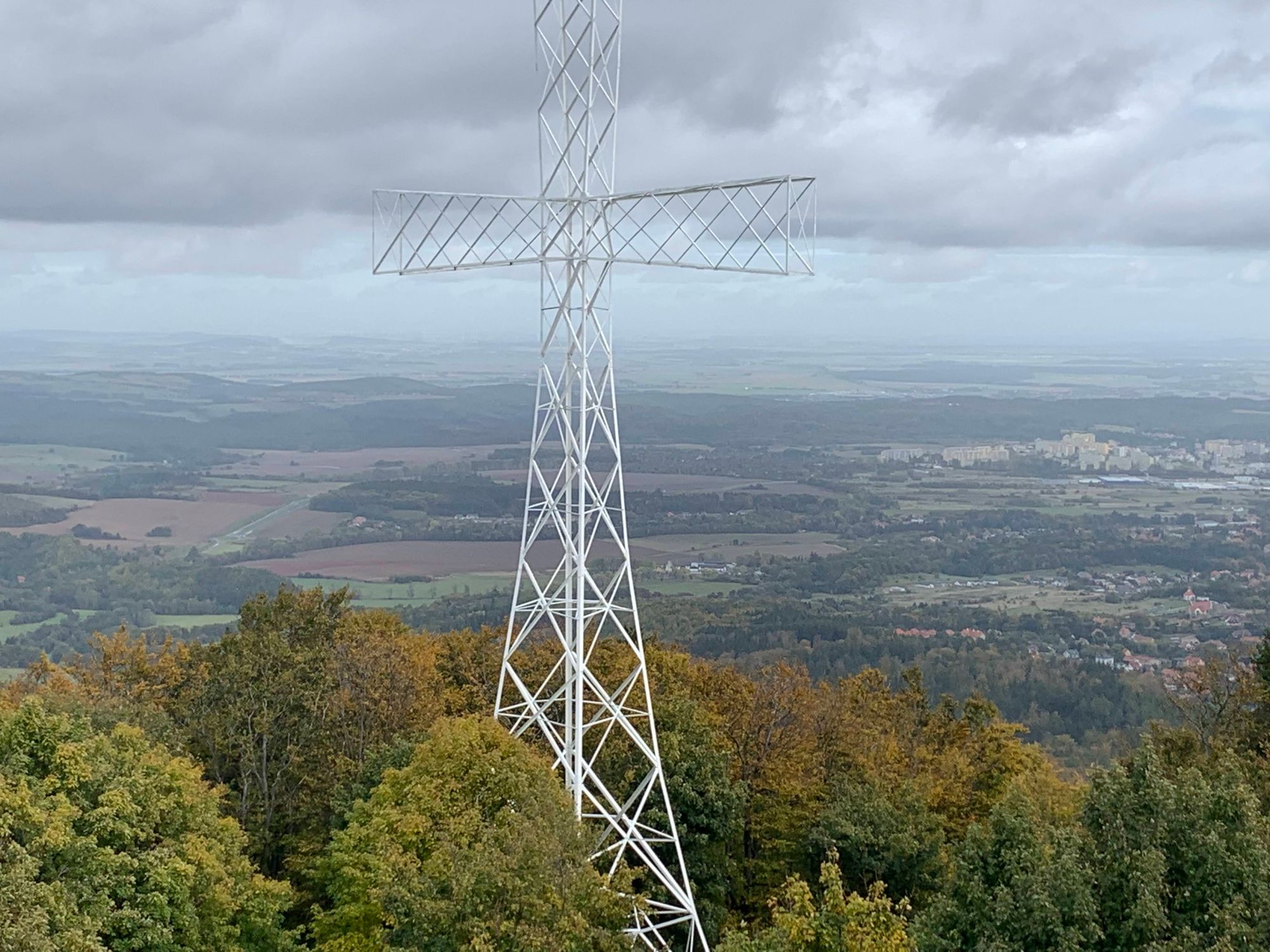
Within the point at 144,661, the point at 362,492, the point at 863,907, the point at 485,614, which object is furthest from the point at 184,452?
the point at 863,907

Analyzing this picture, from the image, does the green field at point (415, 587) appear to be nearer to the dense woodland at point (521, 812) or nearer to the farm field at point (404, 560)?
the farm field at point (404, 560)

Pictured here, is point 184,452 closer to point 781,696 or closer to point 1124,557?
point 1124,557

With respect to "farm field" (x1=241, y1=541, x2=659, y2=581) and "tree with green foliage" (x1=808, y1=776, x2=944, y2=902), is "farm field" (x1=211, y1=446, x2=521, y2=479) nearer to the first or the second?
"farm field" (x1=241, y1=541, x2=659, y2=581)

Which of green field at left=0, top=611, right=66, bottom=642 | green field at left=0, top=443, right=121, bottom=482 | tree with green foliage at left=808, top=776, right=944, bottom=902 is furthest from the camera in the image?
green field at left=0, top=443, right=121, bottom=482

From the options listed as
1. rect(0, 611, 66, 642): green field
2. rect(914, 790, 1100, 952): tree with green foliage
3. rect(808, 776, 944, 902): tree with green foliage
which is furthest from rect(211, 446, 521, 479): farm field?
rect(914, 790, 1100, 952): tree with green foliage

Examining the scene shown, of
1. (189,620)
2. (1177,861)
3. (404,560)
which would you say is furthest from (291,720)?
(404,560)

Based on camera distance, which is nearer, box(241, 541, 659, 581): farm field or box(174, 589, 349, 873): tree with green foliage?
box(174, 589, 349, 873): tree with green foliage

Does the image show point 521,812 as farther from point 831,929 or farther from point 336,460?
point 336,460
